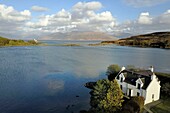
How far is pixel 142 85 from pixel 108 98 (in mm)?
9961

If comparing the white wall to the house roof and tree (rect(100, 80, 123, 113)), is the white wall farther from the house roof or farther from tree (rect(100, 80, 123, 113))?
tree (rect(100, 80, 123, 113))

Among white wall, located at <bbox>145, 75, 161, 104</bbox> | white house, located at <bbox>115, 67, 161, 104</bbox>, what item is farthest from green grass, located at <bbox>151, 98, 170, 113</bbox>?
white house, located at <bbox>115, 67, 161, 104</bbox>

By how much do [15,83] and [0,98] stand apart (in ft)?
43.7

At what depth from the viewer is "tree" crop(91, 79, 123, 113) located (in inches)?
1395

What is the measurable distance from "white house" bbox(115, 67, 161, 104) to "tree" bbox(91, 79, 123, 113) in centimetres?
674

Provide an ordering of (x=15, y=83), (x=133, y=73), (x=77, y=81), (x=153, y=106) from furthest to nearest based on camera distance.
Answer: (x=77, y=81), (x=15, y=83), (x=133, y=73), (x=153, y=106)

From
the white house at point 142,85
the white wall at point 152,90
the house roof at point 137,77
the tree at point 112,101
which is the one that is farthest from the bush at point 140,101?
the house roof at point 137,77

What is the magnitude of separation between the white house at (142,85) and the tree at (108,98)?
22.1 feet

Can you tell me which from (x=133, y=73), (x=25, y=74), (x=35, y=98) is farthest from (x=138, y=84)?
(x=25, y=74)

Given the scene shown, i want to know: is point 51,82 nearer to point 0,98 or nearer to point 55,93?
point 55,93

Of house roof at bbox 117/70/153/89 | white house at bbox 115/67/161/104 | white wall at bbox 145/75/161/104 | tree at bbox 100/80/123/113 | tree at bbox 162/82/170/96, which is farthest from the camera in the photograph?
tree at bbox 162/82/170/96

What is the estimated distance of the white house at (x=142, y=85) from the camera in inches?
1612

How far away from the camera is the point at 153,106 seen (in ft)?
129

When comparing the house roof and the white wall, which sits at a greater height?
the house roof
